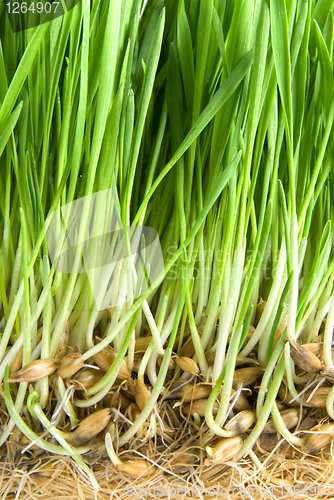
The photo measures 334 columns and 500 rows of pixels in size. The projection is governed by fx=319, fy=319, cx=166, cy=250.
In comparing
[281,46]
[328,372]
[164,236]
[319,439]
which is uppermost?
[281,46]

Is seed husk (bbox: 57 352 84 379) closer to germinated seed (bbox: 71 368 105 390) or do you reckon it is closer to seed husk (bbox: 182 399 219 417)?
germinated seed (bbox: 71 368 105 390)

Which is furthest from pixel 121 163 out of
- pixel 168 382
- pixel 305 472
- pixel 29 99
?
pixel 305 472

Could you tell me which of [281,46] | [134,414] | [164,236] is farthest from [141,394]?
[281,46]

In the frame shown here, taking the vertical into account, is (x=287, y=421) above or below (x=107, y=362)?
below

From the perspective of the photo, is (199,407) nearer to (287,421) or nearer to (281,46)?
(287,421)

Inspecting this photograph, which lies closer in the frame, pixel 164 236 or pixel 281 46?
pixel 281 46

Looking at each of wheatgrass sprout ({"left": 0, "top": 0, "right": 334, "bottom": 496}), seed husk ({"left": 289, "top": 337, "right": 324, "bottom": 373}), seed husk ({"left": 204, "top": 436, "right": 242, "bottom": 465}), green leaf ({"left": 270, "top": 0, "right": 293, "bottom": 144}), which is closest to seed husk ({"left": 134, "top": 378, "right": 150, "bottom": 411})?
wheatgrass sprout ({"left": 0, "top": 0, "right": 334, "bottom": 496})

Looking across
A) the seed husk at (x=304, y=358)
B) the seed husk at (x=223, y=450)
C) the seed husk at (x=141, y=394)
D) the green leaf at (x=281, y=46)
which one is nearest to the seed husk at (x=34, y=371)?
the seed husk at (x=141, y=394)
